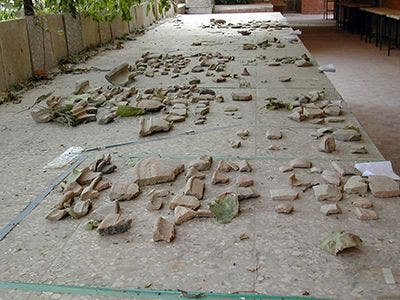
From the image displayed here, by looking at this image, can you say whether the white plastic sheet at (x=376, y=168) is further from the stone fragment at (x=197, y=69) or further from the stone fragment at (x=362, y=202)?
the stone fragment at (x=197, y=69)

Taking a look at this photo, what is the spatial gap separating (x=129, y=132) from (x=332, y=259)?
5.07ft

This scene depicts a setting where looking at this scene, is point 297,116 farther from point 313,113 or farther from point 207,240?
point 207,240

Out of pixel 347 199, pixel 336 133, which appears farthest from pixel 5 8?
pixel 347 199

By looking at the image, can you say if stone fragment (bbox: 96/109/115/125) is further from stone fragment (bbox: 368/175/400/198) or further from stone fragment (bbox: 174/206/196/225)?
stone fragment (bbox: 368/175/400/198)

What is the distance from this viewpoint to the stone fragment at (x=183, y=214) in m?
1.66

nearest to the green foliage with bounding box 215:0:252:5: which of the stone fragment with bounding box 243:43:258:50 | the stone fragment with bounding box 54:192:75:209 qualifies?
the stone fragment with bounding box 243:43:258:50

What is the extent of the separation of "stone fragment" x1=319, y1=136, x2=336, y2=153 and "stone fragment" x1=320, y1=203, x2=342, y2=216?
0.59 m

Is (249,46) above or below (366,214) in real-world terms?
above

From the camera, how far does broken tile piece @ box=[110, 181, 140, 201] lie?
1.84m

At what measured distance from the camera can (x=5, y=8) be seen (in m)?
4.99

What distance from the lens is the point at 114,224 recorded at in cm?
161

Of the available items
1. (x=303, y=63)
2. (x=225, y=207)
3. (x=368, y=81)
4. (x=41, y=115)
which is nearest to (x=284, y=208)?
(x=225, y=207)

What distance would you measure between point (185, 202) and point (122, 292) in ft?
1.75

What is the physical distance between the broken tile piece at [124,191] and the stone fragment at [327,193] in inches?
26.6
